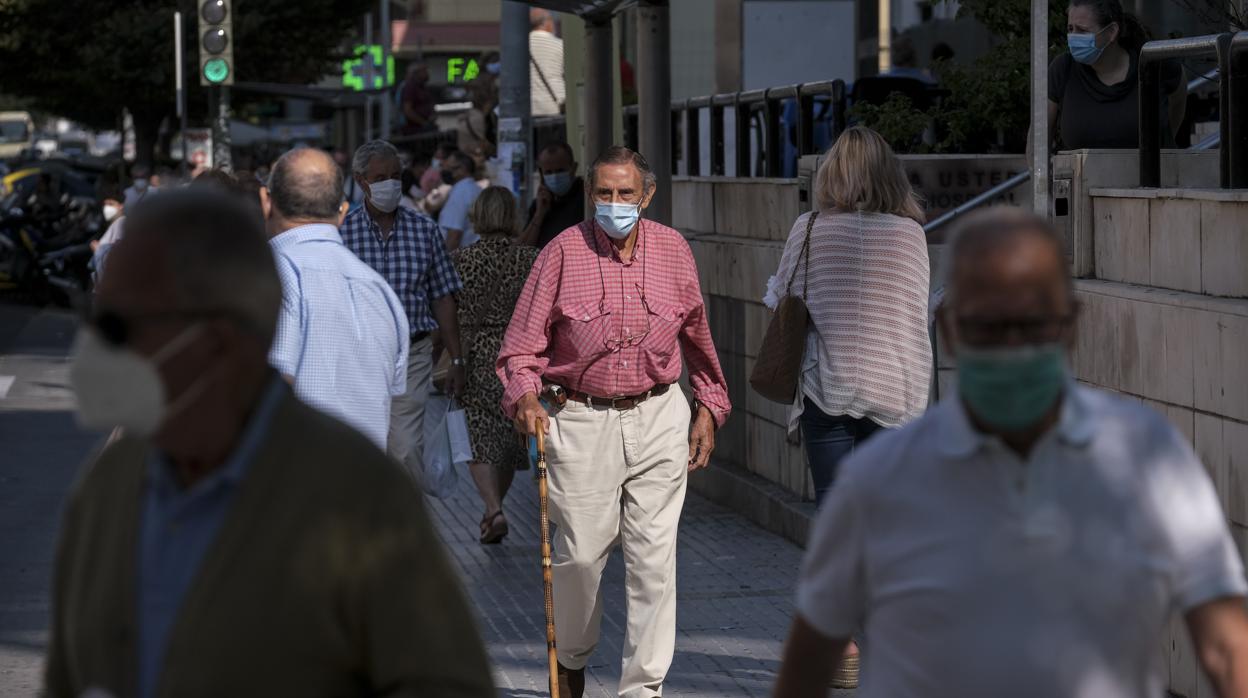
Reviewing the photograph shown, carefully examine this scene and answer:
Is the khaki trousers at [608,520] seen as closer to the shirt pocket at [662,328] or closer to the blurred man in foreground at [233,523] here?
the shirt pocket at [662,328]

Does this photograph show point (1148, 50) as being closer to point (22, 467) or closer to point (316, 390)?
point (316, 390)

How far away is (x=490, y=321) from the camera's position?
990 cm

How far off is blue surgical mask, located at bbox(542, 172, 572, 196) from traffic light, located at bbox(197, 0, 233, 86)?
7356mm

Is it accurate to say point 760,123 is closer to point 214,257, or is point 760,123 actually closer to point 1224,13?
point 1224,13

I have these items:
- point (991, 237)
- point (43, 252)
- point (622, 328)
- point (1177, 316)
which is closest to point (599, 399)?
point (622, 328)

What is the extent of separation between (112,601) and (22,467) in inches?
425

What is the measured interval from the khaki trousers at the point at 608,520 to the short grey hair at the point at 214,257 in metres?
3.98

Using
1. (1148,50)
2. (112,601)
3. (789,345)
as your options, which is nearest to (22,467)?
(789,345)

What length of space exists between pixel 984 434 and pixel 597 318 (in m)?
3.77

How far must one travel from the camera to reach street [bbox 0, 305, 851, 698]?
7094 millimetres

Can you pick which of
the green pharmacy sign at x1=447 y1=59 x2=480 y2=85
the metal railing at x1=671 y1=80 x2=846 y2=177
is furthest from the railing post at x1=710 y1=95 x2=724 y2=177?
the green pharmacy sign at x1=447 y1=59 x2=480 y2=85

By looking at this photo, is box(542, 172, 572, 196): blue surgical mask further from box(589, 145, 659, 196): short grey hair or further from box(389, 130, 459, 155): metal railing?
box(389, 130, 459, 155): metal railing

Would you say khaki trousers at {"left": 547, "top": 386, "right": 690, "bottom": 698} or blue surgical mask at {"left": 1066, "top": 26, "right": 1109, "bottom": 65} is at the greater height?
blue surgical mask at {"left": 1066, "top": 26, "right": 1109, "bottom": 65}

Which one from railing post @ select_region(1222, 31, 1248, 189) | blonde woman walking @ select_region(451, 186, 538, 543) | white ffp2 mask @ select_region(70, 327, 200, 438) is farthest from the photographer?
blonde woman walking @ select_region(451, 186, 538, 543)
